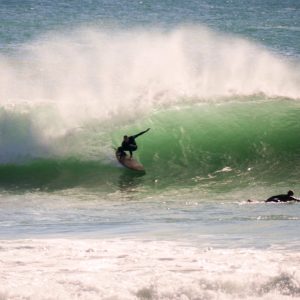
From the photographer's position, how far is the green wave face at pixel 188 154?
2016 centimetres

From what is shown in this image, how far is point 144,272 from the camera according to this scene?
1110 centimetres

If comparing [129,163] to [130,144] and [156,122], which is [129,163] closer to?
[130,144]

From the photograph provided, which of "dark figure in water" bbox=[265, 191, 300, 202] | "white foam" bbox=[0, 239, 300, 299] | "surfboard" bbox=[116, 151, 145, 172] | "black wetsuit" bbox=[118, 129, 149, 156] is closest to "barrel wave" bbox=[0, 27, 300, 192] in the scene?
"surfboard" bbox=[116, 151, 145, 172]

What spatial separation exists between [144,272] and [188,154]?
35.5ft

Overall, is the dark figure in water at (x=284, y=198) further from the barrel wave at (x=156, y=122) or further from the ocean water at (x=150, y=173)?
the barrel wave at (x=156, y=122)

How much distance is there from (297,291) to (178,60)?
18.1 meters

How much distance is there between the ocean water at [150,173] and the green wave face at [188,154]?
0.04 meters

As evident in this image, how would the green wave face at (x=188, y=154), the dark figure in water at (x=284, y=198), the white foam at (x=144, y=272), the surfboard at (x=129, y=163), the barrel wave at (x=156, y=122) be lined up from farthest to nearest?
the surfboard at (x=129, y=163)
the barrel wave at (x=156, y=122)
the green wave face at (x=188, y=154)
the dark figure in water at (x=284, y=198)
the white foam at (x=144, y=272)

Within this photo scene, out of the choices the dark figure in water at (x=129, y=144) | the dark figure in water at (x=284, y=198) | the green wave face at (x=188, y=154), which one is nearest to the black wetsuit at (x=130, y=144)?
the dark figure in water at (x=129, y=144)

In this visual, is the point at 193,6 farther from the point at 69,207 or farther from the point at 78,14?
the point at 69,207

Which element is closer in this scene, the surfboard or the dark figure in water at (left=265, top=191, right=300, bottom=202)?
the dark figure in water at (left=265, top=191, right=300, bottom=202)

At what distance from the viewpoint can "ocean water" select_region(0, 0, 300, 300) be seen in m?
11.0

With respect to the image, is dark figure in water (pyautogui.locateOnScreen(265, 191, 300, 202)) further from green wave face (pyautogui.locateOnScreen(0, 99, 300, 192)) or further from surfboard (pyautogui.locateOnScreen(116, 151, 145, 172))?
surfboard (pyautogui.locateOnScreen(116, 151, 145, 172))

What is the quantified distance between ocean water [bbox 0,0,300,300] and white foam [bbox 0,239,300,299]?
2 cm
